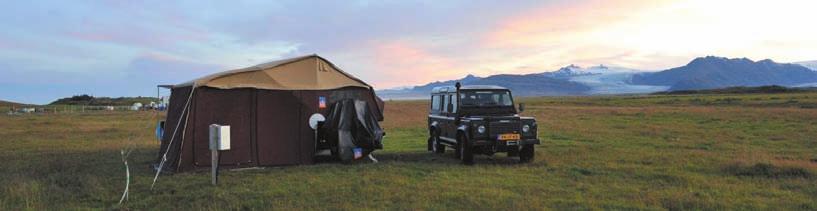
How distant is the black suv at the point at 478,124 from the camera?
44.8 ft

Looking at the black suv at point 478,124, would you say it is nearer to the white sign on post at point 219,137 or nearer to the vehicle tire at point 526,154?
the vehicle tire at point 526,154

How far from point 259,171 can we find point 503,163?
5717 mm

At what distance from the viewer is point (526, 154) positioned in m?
14.4

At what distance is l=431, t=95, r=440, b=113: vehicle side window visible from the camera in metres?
16.9

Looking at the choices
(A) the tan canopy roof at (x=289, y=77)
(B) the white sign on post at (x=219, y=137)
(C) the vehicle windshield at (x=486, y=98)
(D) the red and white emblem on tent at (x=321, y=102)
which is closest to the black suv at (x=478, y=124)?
(C) the vehicle windshield at (x=486, y=98)

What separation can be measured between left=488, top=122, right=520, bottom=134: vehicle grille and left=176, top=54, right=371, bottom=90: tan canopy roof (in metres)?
3.43

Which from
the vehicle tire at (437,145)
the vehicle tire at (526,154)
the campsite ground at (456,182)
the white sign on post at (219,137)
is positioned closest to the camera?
the campsite ground at (456,182)

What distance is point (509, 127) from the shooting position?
13727mm

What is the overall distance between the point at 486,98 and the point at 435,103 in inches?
83.4

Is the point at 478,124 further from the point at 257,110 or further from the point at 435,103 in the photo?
the point at 257,110

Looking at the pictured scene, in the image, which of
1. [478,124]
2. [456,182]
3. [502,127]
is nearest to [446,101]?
[478,124]

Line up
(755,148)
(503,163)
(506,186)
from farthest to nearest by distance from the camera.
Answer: (755,148)
(503,163)
(506,186)

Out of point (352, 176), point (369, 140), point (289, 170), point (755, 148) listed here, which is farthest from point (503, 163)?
point (755, 148)

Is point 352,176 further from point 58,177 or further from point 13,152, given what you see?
point 13,152
